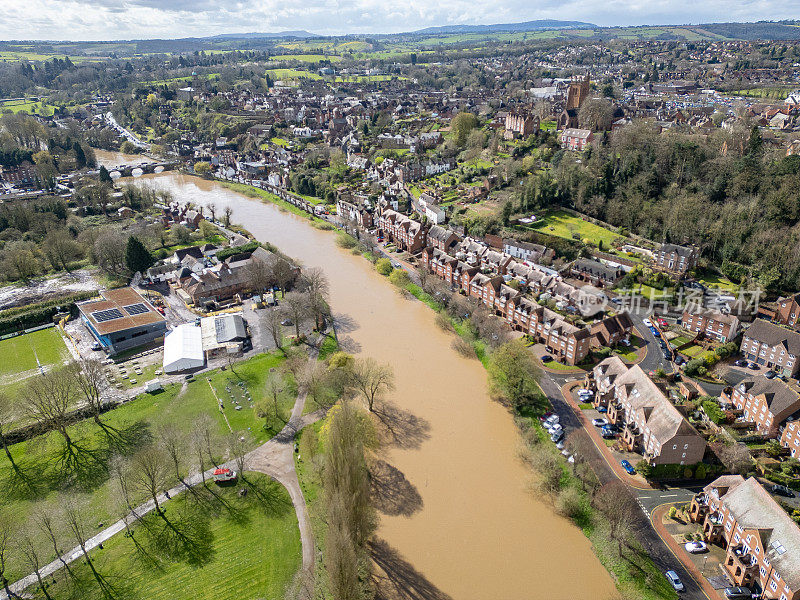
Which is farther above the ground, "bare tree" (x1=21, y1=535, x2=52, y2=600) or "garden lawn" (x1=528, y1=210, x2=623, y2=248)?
"garden lawn" (x1=528, y1=210, x2=623, y2=248)

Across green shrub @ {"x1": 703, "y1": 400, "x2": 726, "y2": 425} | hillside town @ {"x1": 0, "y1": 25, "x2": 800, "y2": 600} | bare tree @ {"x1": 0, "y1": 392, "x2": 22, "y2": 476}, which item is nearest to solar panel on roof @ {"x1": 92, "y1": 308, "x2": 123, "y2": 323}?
hillside town @ {"x1": 0, "y1": 25, "x2": 800, "y2": 600}

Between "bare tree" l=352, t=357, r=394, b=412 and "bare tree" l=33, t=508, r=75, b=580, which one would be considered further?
"bare tree" l=352, t=357, r=394, b=412

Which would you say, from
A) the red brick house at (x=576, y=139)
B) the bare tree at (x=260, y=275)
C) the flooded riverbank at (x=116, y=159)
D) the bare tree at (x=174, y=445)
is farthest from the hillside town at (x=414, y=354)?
the flooded riverbank at (x=116, y=159)

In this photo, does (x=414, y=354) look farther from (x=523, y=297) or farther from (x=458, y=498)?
(x=458, y=498)

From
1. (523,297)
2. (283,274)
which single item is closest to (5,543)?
(283,274)

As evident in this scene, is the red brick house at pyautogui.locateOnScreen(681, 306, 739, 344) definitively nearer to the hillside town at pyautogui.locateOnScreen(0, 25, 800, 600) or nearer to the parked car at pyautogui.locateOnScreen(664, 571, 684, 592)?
the hillside town at pyautogui.locateOnScreen(0, 25, 800, 600)

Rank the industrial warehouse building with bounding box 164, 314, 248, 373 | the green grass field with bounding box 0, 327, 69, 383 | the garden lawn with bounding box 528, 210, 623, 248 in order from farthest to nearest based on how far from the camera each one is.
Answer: the garden lawn with bounding box 528, 210, 623, 248 < the green grass field with bounding box 0, 327, 69, 383 < the industrial warehouse building with bounding box 164, 314, 248, 373

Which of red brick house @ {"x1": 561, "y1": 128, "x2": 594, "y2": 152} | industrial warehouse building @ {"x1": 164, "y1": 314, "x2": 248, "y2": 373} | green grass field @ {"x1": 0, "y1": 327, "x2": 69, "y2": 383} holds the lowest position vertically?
green grass field @ {"x1": 0, "y1": 327, "x2": 69, "y2": 383}
